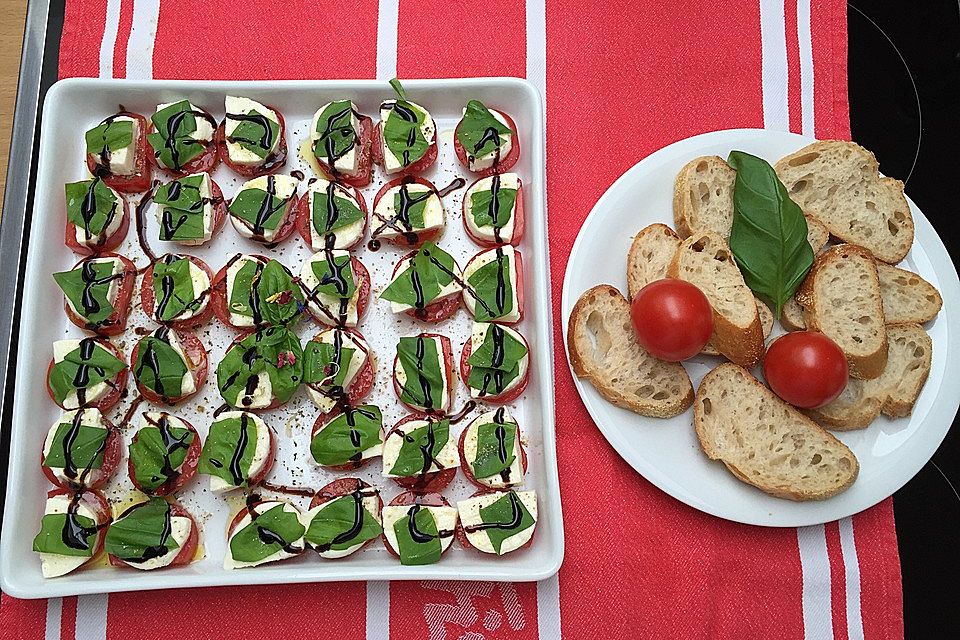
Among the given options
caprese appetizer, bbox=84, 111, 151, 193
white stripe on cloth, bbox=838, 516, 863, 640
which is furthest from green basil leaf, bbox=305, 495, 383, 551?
white stripe on cloth, bbox=838, 516, 863, 640

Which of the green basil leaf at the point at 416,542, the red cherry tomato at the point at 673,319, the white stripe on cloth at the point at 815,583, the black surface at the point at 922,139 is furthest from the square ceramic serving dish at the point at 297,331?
the black surface at the point at 922,139

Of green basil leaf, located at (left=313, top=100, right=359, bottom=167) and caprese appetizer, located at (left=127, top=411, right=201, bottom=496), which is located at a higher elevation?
green basil leaf, located at (left=313, top=100, right=359, bottom=167)

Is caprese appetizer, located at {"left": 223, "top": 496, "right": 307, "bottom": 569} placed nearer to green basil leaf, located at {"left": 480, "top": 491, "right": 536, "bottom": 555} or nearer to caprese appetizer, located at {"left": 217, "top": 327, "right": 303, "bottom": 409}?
caprese appetizer, located at {"left": 217, "top": 327, "right": 303, "bottom": 409}

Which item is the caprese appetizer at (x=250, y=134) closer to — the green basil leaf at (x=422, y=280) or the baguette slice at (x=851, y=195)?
the green basil leaf at (x=422, y=280)

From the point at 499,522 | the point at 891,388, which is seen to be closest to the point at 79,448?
the point at 499,522

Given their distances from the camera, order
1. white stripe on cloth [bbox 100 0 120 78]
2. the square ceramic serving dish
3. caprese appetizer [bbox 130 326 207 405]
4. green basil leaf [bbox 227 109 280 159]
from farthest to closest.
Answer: white stripe on cloth [bbox 100 0 120 78], green basil leaf [bbox 227 109 280 159], caprese appetizer [bbox 130 326 207 405], the square ceramic serving dish

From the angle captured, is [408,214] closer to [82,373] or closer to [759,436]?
[82,373]
